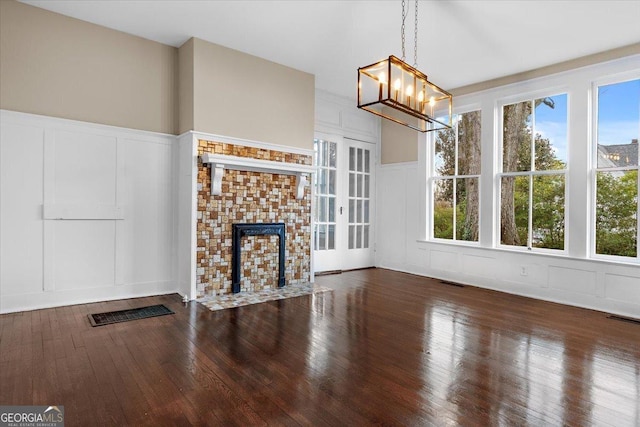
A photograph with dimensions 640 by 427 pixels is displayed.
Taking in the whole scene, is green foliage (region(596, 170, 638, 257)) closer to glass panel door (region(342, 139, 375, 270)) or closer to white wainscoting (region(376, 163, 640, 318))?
white wainscoting (region(376, 163, 640, 318))

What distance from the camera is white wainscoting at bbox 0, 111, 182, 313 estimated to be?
3.66 metres

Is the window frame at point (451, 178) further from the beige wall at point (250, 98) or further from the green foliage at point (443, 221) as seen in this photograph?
the beige wall at point (250, 98)

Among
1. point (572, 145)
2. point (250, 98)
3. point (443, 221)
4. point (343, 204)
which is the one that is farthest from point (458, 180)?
point (250, 98)

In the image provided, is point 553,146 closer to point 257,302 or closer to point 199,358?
point 257,302

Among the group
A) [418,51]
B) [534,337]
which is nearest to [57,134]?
[418,51]

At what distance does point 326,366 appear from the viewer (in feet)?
8.51

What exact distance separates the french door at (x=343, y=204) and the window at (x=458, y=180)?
4.36ft

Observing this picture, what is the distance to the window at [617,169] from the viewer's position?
13.9ft

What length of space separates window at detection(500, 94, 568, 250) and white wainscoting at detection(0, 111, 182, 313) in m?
4.68

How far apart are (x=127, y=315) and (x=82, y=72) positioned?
2.70m

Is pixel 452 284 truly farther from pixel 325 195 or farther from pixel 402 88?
pixel 402 88

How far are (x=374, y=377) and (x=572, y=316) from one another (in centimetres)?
288

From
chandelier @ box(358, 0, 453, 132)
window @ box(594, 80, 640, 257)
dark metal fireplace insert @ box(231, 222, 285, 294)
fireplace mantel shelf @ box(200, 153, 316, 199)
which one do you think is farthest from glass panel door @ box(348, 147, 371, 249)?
window @ box(594, 80, 640, 257)

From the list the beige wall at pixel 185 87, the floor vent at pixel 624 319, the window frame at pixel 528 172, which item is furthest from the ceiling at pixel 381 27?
the floor vent at pixel 624 319
